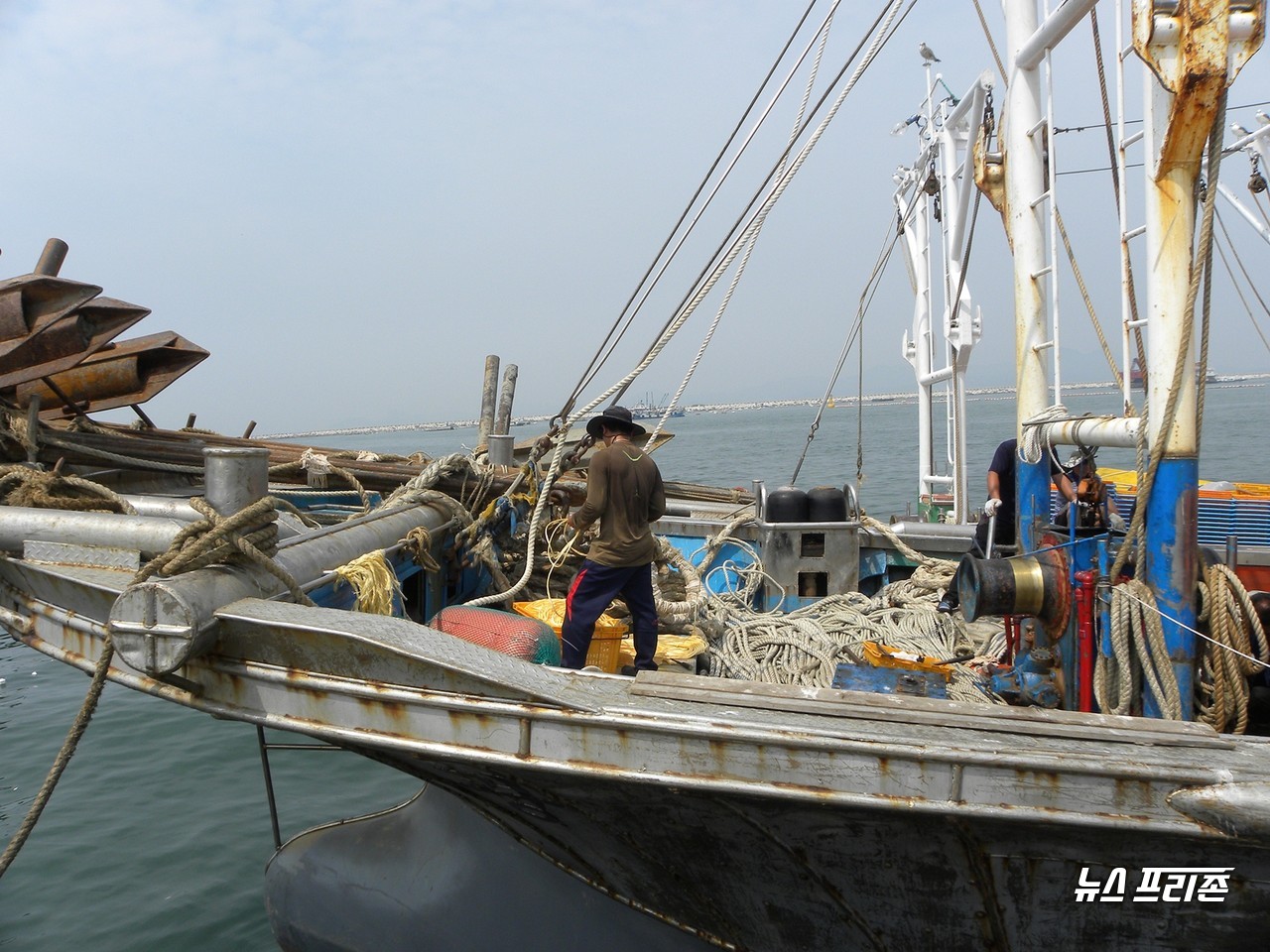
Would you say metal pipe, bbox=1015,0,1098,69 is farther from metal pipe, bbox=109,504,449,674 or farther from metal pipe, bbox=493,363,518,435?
metal pipe, bbox=493,363,518,435

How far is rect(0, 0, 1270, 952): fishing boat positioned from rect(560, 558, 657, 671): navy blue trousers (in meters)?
0.26

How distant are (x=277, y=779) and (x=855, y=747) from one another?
497 centimetres

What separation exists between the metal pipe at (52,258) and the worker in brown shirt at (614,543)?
435 cm

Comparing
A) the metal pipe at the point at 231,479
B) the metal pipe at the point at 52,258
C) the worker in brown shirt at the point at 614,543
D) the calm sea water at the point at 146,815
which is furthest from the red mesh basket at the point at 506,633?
the metal pipe at the point at 52,258

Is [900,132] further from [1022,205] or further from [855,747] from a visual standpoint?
[855,747]

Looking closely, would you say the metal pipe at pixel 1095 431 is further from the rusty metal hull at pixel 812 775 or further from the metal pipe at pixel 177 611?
the metal pipe at pixel 177 611

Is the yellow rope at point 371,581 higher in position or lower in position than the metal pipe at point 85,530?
lower

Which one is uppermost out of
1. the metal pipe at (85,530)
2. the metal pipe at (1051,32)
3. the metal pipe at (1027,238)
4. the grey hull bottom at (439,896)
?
the metal pipe at (1051,32)

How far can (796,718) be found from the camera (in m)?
2.53

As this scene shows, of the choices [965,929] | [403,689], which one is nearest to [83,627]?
[403,689]

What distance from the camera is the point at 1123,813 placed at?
7.61ft

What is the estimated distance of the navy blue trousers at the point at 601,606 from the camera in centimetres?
423

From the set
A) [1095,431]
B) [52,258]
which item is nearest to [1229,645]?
[1095,431]

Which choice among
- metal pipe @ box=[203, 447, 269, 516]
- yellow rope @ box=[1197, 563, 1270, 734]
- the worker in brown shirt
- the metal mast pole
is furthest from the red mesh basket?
yellow rope @ box=[1197, 563, 1270, 734]
